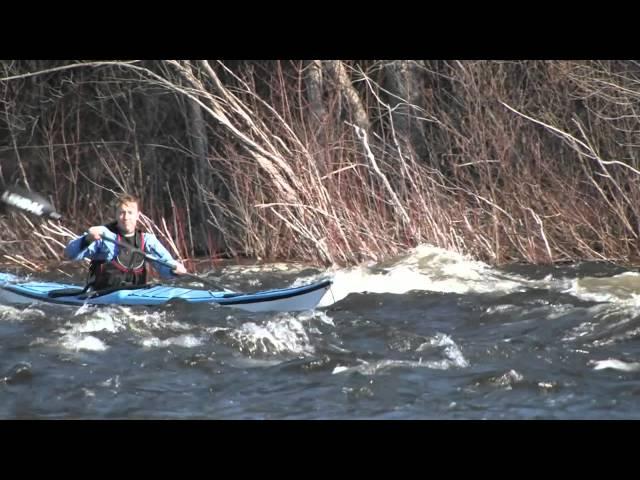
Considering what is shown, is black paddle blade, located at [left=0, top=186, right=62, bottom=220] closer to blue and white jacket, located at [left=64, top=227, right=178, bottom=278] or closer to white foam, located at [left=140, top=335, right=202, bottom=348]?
blue and white jacket, located at [left=64, top=227, right=178, bottom=278]

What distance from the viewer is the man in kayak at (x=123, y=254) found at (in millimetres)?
9375

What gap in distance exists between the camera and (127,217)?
30.8 ft

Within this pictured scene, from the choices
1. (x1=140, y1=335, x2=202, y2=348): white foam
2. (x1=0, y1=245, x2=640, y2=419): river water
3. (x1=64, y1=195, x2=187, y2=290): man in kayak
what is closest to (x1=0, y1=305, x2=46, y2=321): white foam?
(x1=0, y1=245, x2=640, y2=419): river water

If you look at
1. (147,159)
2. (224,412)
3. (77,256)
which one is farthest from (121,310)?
(147,159)

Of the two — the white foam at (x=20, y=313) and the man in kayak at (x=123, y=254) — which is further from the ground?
the man in kayak at (x=123, y=254)

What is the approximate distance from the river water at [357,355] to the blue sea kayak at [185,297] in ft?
0.44

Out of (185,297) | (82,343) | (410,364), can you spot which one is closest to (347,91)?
(185,297)

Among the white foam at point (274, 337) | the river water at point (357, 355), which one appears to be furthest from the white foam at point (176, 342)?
the white foam at point (274, 337)

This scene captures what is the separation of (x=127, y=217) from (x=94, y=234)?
0.40m

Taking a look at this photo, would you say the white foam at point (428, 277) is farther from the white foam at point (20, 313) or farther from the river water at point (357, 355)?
the white foam at point (20, 313)

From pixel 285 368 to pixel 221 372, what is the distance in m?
0.41

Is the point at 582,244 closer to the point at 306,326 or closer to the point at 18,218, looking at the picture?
the point at 306,326

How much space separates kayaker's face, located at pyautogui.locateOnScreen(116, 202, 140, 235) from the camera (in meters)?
9.36

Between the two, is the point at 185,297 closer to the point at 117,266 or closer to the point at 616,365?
the point at 117,266
